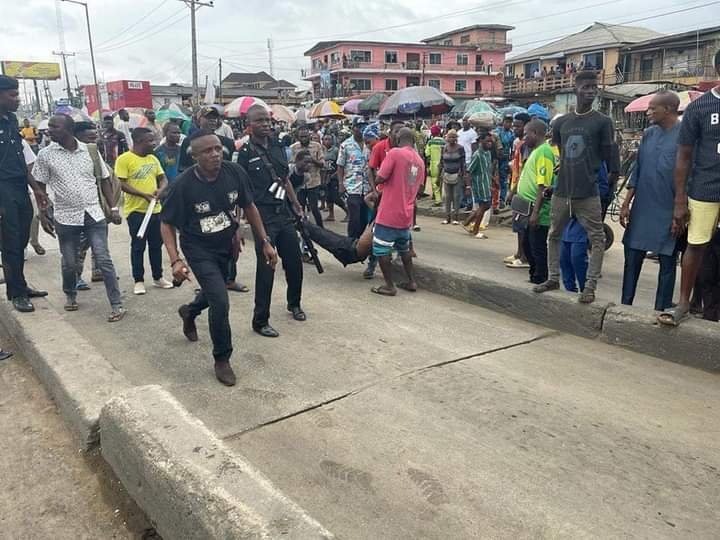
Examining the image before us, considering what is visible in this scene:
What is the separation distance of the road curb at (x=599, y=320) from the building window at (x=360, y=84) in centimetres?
6421

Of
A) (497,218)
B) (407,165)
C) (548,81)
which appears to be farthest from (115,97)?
(407,165)

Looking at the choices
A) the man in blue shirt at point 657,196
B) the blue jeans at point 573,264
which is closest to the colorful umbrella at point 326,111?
the blue jeans at point 573,264

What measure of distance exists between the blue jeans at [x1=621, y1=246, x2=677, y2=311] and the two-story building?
3233 centimetres

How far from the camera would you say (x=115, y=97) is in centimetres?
3491

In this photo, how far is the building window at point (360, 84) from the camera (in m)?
66.8

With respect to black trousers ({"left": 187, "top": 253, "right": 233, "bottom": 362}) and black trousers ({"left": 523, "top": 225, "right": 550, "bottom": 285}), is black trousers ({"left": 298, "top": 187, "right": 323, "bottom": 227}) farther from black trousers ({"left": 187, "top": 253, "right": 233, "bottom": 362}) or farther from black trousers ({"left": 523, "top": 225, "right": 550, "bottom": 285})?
black trousers ({"left": 187, "top": 253, "right": 233, "bottom": 362})

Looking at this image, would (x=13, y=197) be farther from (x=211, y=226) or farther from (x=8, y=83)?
(x=211, y=226)

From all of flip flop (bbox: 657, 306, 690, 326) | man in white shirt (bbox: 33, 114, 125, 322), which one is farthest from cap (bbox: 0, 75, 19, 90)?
flip flop (bbox: 657, 306, 690, 326)

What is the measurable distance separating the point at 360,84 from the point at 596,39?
101 ft

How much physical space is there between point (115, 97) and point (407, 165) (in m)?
34.2

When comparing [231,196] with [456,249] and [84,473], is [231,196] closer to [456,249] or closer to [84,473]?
[84,473]

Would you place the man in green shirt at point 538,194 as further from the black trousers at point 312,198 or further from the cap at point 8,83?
the cap at point 8,83

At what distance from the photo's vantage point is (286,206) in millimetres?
5133


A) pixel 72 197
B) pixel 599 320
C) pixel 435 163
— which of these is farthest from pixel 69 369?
pixel 435 163
